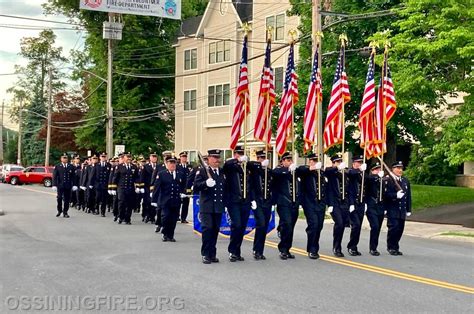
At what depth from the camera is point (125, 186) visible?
1670 centimetres

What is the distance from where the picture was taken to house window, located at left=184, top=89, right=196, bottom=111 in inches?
1741

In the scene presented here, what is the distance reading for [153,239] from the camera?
1309cm

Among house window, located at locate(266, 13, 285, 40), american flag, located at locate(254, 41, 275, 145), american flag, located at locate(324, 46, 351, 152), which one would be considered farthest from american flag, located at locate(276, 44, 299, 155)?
house window, located at locate(266, 13, 285, 40)

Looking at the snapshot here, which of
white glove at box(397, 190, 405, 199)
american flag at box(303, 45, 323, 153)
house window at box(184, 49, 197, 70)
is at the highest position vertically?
house window at box(184, 49, 197, 70)

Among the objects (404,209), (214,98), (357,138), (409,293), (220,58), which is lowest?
(409,293)

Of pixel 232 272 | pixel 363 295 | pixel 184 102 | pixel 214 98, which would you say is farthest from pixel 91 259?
pixel 184 102

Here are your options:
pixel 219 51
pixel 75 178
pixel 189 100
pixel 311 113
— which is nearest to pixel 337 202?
Answer: pixel 311 113

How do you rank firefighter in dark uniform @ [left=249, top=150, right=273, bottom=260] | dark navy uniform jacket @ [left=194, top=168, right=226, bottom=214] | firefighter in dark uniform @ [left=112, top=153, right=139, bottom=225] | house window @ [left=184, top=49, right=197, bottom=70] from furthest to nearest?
house window @ [left=184, top=49, right=197, bottom=70] < firefighter in dark uniform @ [left=112, top=153, right=139, bottom=225] < firefighter in dark uniform @ [left=249, top=150, right=273, bottom=260] < dark navy uniform jacket @ [left=194, top=168, right=226, bottom=214]

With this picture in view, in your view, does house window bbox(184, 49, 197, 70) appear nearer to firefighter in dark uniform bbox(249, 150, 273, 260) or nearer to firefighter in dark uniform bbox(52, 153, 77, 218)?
firefighter in dark uniform bbox(52, 153, 77, 218)

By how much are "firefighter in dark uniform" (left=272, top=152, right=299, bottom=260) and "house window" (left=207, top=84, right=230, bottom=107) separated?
30469mm

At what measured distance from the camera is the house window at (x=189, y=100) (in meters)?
44.2

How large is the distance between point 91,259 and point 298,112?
17579 mm

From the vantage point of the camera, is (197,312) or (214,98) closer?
(197,312)

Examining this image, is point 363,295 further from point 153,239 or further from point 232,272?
point 153,239
